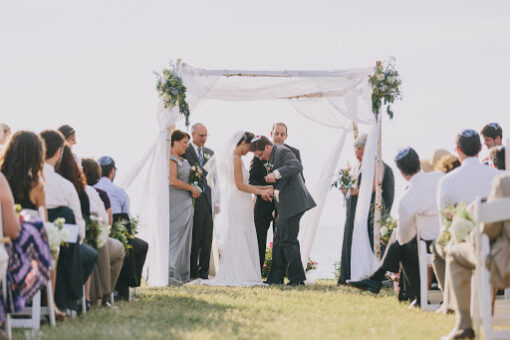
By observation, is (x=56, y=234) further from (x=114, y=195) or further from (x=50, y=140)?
(x=114, y=195)

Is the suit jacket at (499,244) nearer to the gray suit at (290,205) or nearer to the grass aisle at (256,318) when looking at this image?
the grass aisle at (256,318)

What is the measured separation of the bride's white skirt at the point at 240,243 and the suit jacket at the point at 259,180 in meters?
0.23

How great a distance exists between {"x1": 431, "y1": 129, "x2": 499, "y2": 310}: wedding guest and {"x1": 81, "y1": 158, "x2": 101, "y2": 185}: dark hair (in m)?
3.55

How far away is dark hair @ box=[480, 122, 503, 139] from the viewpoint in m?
9.61

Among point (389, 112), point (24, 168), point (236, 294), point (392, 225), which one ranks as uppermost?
point (389, 112)

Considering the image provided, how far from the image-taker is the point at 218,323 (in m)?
7.10

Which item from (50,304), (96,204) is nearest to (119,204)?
(96,204)

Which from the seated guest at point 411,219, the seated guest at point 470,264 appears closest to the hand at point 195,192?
the seated guest at point 411,219

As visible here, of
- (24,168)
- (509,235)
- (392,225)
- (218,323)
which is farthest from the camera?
(392,225)

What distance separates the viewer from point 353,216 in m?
11.8

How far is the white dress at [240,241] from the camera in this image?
1199 centimetres

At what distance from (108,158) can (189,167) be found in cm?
272

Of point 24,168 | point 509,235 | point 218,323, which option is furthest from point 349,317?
point 24,168

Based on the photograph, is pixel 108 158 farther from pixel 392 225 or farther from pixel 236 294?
pixel 392 225
